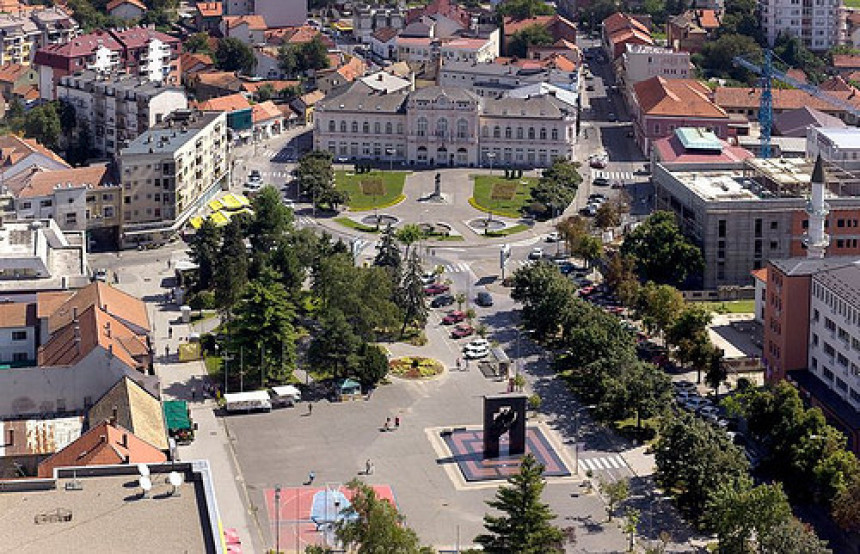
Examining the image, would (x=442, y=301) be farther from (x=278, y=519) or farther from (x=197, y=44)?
(x=197, y=44)

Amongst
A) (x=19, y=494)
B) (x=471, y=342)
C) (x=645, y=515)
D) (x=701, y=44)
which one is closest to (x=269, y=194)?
(x=471, y=342)

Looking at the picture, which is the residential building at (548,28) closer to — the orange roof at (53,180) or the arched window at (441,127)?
the arched window at (441,127)

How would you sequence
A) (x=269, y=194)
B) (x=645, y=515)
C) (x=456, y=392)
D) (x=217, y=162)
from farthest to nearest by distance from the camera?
(x=217, y=162)
(x=269, y=194)
(x=456, y=392)
(x=645, y=515)

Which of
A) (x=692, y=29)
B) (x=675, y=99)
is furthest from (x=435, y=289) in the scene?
(x=692, y=29)

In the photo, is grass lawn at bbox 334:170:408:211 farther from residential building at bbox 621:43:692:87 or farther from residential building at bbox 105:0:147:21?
residential building at bbox 105:0:147:21

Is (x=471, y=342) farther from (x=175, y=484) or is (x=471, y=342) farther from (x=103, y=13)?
(x=103, y=13)

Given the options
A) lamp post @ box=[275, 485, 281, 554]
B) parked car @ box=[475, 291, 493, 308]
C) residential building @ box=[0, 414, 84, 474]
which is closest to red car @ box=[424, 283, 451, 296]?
parked car @ box=[475, 291, 493, 308]
